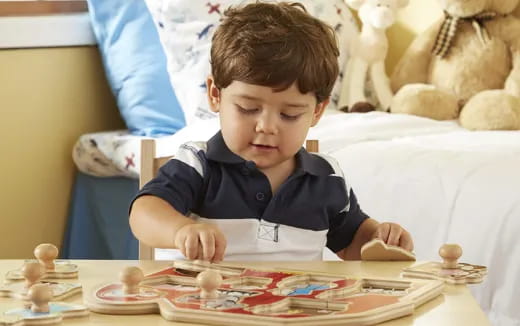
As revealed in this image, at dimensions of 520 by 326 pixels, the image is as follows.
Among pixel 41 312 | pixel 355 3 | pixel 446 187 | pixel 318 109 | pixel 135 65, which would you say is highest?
pixel 355 3

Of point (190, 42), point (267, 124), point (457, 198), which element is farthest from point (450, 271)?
point (190, 42)

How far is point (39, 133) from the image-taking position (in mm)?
2678

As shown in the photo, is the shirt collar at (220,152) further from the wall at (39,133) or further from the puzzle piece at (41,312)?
the wall at (39,133)

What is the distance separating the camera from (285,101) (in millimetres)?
1315

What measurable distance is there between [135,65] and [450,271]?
1789 mm

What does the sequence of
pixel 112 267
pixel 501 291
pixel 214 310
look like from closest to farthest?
1. pixel 214 310
2. pixel 112 267
3. pixel 501 291

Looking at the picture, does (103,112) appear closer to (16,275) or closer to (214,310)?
(16,275)

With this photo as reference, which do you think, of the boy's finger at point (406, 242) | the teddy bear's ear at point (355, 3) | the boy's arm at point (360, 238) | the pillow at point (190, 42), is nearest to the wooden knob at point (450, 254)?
the boy's finger at point (406, 242)

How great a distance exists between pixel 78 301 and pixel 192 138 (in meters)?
1.49

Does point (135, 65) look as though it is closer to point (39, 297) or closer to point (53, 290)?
point (53, 290)

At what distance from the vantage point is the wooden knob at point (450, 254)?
1.09 meters

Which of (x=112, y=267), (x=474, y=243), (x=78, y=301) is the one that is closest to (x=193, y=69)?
(x=474, y=243)

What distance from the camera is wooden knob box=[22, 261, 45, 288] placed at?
0.99 meters

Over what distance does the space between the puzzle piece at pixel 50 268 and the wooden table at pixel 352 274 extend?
Answer: 13 millimetres
